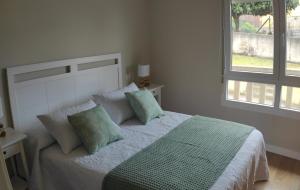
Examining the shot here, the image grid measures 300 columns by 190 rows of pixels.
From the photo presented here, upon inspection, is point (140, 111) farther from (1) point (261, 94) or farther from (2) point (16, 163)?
(1) point (261, 94)

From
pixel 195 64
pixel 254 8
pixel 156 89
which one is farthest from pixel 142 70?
pixel 254 8

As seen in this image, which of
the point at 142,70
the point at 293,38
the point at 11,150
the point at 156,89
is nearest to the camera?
the point at 11,150

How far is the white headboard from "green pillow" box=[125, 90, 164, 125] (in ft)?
1.69

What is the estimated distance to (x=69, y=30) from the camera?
9.83 ft

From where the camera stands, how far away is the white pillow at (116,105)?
3006 mm

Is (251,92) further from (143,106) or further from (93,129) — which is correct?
(93,129)

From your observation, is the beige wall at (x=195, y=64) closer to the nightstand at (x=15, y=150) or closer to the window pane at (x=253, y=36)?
the window pane at (x=253, y=36)

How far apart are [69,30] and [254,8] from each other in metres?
2.20

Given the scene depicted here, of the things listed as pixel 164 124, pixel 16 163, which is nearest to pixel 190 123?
pixel 164 124

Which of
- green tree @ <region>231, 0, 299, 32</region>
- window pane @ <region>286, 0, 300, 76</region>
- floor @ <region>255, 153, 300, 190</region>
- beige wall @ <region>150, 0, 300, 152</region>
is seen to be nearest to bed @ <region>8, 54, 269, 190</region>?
floor @ <region>255, 153, 300, 190</region>

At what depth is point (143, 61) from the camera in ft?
13.8

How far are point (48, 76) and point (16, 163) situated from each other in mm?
902

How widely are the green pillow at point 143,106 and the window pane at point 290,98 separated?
1.55 m

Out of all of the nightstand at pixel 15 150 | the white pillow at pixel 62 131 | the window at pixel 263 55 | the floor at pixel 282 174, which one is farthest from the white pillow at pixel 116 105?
the floor at pixel 282 174
